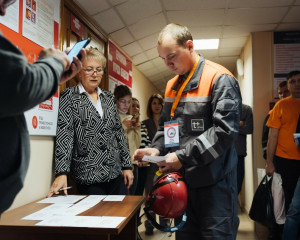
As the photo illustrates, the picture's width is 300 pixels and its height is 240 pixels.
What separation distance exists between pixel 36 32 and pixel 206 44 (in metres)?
3.62

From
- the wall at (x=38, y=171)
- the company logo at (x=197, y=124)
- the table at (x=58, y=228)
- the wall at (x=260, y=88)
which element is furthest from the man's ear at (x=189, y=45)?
the wall at (x=260, y=88)

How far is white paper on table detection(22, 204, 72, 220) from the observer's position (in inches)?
53.1

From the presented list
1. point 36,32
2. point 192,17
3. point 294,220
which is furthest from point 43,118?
point 192,17

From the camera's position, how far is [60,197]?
1.81 metres

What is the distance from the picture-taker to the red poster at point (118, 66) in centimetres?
388

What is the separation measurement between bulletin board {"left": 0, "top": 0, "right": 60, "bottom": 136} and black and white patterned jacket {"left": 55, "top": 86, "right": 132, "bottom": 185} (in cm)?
12

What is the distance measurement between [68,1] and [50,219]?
1.93m

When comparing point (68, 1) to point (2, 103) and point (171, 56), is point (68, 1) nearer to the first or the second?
point (171, 56)

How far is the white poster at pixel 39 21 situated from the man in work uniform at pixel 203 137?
0.85 metres

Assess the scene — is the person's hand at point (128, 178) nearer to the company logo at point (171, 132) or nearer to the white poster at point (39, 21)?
the company logo at point (171, 132)

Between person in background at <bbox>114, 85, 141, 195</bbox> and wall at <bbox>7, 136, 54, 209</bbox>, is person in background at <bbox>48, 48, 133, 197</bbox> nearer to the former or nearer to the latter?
wall at <bbox>7, 136, 54, 209</bbox>

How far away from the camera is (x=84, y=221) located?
1.26 meters

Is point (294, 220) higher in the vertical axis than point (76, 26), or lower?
lower

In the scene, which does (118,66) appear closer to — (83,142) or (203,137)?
(83,142)
